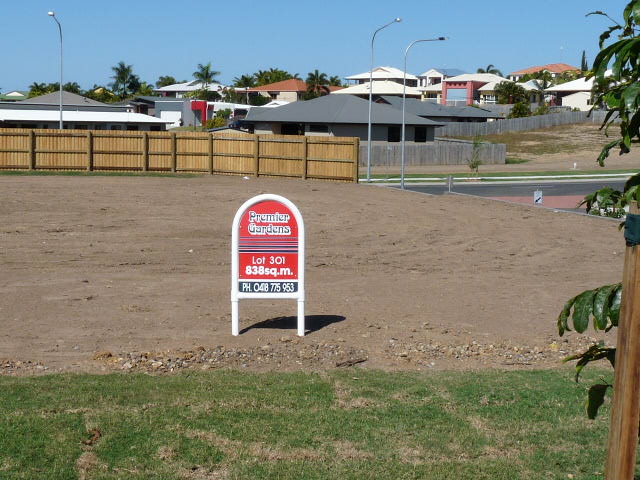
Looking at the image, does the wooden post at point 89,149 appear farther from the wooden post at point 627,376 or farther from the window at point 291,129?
the wooden post at point 627,376

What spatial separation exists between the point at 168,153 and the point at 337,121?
2565 cm

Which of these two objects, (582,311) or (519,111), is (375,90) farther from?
(582,311)

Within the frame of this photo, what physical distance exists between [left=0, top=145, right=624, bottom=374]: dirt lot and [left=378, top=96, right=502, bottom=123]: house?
192 ft

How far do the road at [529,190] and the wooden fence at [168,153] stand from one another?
20.0 ft

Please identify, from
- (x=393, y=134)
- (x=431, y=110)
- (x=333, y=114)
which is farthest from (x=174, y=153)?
(x=431, y=110)

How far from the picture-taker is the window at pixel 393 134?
7019cm

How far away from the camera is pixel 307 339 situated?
11695 millimetres

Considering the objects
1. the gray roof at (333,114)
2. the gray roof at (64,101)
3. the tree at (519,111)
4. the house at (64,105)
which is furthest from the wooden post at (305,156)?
the tree at (519,111)

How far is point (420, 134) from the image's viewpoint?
241ft

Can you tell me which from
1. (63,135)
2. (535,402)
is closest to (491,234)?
(535,402)

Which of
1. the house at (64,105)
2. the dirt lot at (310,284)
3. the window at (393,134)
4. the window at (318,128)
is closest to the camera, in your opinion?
the dirt lot at (310,284)

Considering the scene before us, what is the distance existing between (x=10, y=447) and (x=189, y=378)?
9.04ft

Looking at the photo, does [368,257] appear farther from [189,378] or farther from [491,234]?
[189,378]

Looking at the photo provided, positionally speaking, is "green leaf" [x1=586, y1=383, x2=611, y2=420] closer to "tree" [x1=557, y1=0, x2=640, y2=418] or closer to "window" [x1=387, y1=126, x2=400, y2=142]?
"tree" [x1=557, y1=0, x2=640, y2=418]
